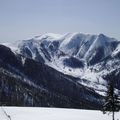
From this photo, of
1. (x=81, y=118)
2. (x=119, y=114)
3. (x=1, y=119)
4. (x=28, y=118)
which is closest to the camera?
(x=1, y=119)

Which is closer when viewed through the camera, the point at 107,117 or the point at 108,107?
the point at 108,107

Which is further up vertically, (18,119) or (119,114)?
(18,119)

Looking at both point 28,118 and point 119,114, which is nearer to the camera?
point 28,118

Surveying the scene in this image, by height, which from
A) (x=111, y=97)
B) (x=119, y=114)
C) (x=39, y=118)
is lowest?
(x=119, y=114)

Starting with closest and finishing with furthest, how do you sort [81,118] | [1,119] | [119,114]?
[1,119] < [81,118] < [119,114]

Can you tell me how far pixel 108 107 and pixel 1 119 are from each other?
22.5m

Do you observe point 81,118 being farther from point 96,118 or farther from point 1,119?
point 1,119

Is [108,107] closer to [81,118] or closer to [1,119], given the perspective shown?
[81,118]

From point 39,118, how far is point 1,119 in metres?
9.84

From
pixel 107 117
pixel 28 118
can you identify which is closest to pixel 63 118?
pixel 28 118

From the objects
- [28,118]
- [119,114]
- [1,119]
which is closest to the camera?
[1,119]

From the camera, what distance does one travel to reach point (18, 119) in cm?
6069

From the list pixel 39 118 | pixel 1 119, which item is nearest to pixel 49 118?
pixel 39 118

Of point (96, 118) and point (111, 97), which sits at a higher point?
point (111, 97)
